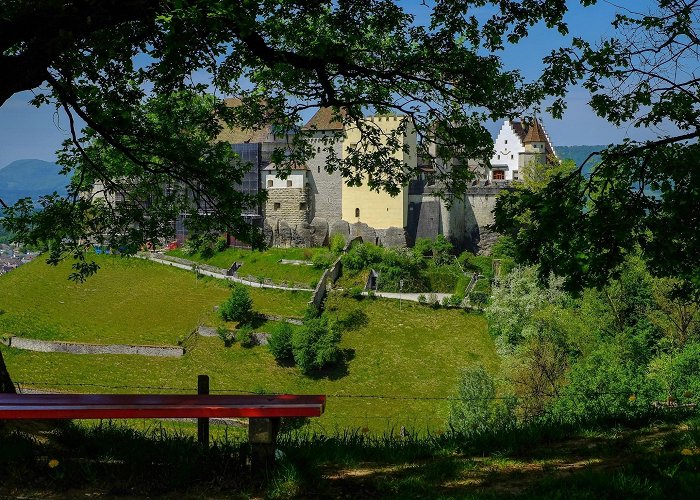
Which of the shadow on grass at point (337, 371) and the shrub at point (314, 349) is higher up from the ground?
the shrub at point (314, 349)

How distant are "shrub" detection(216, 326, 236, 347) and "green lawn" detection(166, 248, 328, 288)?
8086 millimetres

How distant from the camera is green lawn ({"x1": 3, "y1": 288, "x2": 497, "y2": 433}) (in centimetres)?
3441

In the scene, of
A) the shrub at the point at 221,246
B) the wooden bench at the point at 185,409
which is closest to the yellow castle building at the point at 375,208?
the shrub at the point at 221,246

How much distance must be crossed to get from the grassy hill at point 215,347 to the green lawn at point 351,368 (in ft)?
0.17

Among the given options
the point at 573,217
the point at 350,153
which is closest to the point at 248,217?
the point at 350,153

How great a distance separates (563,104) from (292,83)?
3.55m

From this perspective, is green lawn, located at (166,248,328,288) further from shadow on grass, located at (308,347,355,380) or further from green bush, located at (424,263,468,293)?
shadow on grass, located at (308,347,355,380)

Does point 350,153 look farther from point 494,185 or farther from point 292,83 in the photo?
point 494,185

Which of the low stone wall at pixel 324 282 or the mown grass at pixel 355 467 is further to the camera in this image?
the low stone wall at pixel 324 282

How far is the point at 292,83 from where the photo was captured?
1077cm

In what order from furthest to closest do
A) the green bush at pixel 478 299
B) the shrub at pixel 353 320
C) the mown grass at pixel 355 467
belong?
the green bush at pixel 478 299 → the shrub at pixel 353 320 → the mown grass at pixel 355 467

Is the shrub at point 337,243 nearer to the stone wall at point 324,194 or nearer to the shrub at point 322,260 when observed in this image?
the shrub at point 322,260

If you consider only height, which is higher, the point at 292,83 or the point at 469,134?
the point at 292,83

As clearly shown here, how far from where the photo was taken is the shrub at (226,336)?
41.9m
